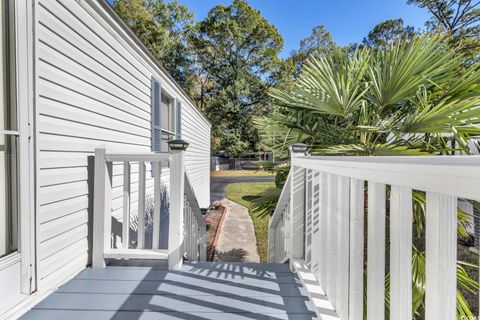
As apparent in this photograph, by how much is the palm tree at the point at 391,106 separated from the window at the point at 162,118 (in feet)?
7.66

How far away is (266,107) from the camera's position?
60.3ft

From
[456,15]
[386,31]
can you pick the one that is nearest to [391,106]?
[456,15]

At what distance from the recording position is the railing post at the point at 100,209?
7.47 ft

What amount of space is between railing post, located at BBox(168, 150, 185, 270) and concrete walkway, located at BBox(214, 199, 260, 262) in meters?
2.92

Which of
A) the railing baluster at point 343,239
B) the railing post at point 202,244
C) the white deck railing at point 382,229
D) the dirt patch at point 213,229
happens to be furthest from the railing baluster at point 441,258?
the dirt patch at point 213,229

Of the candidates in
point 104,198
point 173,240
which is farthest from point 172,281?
point 104,198

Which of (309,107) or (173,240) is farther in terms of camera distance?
(309,107)

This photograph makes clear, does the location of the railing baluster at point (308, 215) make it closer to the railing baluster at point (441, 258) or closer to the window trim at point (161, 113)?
the railing baluster at point (441, 258)

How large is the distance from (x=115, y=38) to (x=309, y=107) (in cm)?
234

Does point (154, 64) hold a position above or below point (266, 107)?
below

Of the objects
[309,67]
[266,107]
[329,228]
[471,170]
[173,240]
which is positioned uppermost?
[266,107]

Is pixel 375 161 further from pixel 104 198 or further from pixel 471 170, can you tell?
pixel 104 198

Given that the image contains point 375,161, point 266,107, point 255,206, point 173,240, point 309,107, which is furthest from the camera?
point 266,107

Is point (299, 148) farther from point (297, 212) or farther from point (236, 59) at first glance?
point (236, 59)
